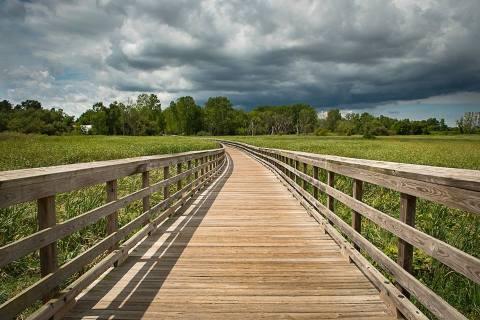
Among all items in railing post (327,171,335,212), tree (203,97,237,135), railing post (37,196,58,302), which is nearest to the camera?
railing post (37,196,58,302)

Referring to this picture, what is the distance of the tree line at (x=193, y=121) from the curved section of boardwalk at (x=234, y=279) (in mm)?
96613

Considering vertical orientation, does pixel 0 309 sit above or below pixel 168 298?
above

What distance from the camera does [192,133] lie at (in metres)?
131

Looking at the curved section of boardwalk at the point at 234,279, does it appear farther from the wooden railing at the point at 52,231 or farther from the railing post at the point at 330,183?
the railing post at the point at 330,183

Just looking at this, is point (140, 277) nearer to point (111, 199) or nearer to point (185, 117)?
point (111, 199)

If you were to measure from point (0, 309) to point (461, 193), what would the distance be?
9.70ft

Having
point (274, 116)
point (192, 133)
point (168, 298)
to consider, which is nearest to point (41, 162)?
point (168, 298)

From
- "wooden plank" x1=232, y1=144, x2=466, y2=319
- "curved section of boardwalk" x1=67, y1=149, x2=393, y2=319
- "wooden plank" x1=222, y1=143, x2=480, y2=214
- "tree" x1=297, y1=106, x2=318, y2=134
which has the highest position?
"tree" x1=297, y1=106, x2=318, y2=134

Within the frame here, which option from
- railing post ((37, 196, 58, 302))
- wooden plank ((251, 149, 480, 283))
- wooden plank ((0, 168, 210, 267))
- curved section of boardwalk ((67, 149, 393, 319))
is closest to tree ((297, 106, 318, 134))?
curved section of boardwalk ((67, 149, 393, 319))

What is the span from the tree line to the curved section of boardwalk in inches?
3804

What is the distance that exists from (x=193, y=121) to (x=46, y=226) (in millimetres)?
129255

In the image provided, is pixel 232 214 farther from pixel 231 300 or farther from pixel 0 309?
pixel 0 309

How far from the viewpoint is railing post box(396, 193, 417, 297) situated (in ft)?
10.0

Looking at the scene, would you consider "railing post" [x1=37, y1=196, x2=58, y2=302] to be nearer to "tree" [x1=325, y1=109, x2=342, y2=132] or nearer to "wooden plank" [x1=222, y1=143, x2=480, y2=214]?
"wooden plank" [x1=222, y1=143, x2=480, y2=214]
